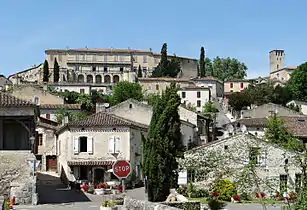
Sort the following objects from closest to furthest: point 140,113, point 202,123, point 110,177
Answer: point 110,177
point 140,113
point 202,123

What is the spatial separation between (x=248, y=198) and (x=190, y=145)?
20.3 m

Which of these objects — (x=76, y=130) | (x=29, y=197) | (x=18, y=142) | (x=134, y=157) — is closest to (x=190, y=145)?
(x=134, y=157)

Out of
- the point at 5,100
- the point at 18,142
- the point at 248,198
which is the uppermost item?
the point at 5,100

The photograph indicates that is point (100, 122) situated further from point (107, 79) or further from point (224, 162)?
point (107, 79)

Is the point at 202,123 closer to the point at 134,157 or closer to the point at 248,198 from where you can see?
the point at 134,157

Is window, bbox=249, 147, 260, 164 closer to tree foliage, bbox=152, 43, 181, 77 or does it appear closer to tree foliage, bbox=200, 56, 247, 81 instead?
tree foliage, bbox=152, 43, 181, 77

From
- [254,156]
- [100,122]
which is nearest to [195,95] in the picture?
[100,122]

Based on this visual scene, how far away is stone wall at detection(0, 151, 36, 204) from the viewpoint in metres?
32.6

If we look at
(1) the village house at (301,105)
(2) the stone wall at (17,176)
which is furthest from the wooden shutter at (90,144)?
(1) the village house at (301,105)

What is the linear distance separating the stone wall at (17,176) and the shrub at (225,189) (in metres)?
12.2

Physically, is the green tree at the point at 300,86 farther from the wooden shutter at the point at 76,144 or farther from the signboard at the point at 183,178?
the signboard at the point at 183,178

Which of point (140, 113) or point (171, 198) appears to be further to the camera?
point (140, 113)

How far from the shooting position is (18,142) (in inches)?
1511

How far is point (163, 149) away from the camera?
128 feet
